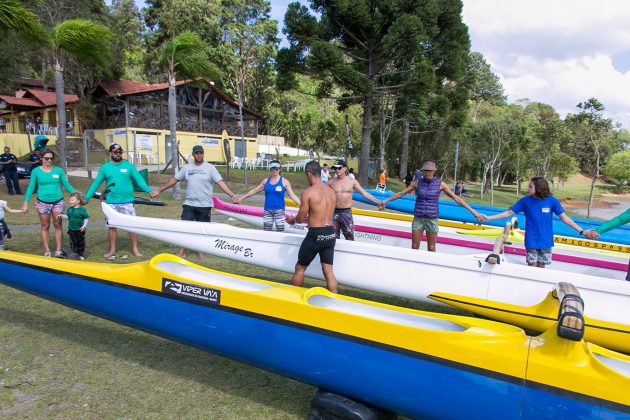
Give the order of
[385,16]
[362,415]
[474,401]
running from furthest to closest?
1. [385,16]
2. [362,415]
3. [474,401]

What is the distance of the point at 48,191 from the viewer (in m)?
5.96

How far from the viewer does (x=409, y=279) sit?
4434 mm

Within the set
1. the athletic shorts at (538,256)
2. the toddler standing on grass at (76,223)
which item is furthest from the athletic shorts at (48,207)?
the athletic shorts at (538,256)

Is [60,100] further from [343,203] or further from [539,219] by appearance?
[539,219]

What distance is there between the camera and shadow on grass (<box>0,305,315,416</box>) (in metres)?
3.14

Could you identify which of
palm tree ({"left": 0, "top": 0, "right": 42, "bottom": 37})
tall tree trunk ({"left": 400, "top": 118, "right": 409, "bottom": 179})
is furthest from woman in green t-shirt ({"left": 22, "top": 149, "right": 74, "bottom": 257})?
tall tree trunk ({"left": 400, "top": 118, "right": 409, "bottom": 179})

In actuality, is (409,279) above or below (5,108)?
below

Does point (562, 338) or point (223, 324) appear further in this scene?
point (223, 324)

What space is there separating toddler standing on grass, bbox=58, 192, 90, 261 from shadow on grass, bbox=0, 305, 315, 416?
1.81m

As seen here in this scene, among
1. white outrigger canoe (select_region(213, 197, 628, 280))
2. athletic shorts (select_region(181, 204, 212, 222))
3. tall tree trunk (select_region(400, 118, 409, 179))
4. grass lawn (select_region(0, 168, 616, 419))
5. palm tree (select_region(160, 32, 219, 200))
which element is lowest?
grass lawn (select_region(0, 168, 616, 419))

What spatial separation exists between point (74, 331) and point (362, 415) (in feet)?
9.86

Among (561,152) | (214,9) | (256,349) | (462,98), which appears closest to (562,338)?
(256,349)

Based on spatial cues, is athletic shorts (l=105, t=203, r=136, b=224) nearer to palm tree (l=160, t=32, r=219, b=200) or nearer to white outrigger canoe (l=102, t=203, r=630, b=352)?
white outrigger canoe (l=102, t=203, r=630, b=352)

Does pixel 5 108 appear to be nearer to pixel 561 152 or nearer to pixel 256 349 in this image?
pixel 256 349
